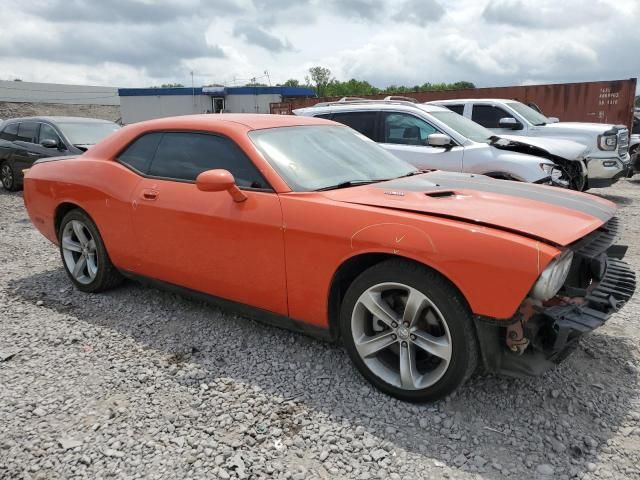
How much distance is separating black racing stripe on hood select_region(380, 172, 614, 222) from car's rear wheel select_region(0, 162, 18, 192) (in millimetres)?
9631

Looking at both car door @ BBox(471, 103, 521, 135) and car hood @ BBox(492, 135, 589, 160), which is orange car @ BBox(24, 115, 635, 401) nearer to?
car hood @ BBox(492, 135, 589, 160)

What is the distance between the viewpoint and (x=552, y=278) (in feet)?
7.84

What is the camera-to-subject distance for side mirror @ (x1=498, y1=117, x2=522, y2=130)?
30.8 feet

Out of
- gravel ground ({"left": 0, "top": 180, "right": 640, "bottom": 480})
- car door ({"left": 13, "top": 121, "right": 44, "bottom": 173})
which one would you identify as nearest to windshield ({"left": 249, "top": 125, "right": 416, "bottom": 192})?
gravel ground ({"left": 0, "top": 180, "right": 640, "bottom": 480})

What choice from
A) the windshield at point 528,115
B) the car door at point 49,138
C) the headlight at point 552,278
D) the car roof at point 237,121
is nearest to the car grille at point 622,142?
the windshield at point 528,115

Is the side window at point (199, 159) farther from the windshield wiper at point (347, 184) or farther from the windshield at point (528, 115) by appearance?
the windshield at point (528, 115)

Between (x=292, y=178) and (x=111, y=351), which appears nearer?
(x=292, y=178)

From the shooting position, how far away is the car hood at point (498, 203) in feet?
8.33

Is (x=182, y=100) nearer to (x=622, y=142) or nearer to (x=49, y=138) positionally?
(x=49, y=138)

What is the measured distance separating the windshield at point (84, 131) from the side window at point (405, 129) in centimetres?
530

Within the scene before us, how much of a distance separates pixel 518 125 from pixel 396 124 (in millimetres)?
3250

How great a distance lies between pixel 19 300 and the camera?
14.6 feet

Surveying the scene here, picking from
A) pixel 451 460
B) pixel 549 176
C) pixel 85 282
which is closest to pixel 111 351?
pixel 85 282

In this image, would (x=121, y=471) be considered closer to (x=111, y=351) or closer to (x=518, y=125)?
(x=111, y=351)
